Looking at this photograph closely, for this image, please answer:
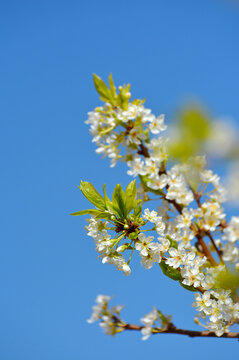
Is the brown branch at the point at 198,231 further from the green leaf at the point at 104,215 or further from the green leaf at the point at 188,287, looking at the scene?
the green leaf at the point at 104,215

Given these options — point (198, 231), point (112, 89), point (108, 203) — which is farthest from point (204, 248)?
point (112, 89)

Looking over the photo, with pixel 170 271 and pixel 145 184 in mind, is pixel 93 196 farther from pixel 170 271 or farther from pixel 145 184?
pixel 170 271

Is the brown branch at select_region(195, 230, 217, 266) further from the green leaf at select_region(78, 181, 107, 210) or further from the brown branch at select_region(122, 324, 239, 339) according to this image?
the green leaf at select_region(78, 181, 107, 210)

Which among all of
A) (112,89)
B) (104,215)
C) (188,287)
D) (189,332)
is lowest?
(189,332)

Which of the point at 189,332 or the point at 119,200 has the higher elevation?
the point at 119,200

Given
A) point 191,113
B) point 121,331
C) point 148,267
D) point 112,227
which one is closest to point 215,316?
point 148,267

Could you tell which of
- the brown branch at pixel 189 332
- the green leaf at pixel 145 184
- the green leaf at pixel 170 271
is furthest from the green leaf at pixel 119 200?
the brown branch at pixel 189 332
